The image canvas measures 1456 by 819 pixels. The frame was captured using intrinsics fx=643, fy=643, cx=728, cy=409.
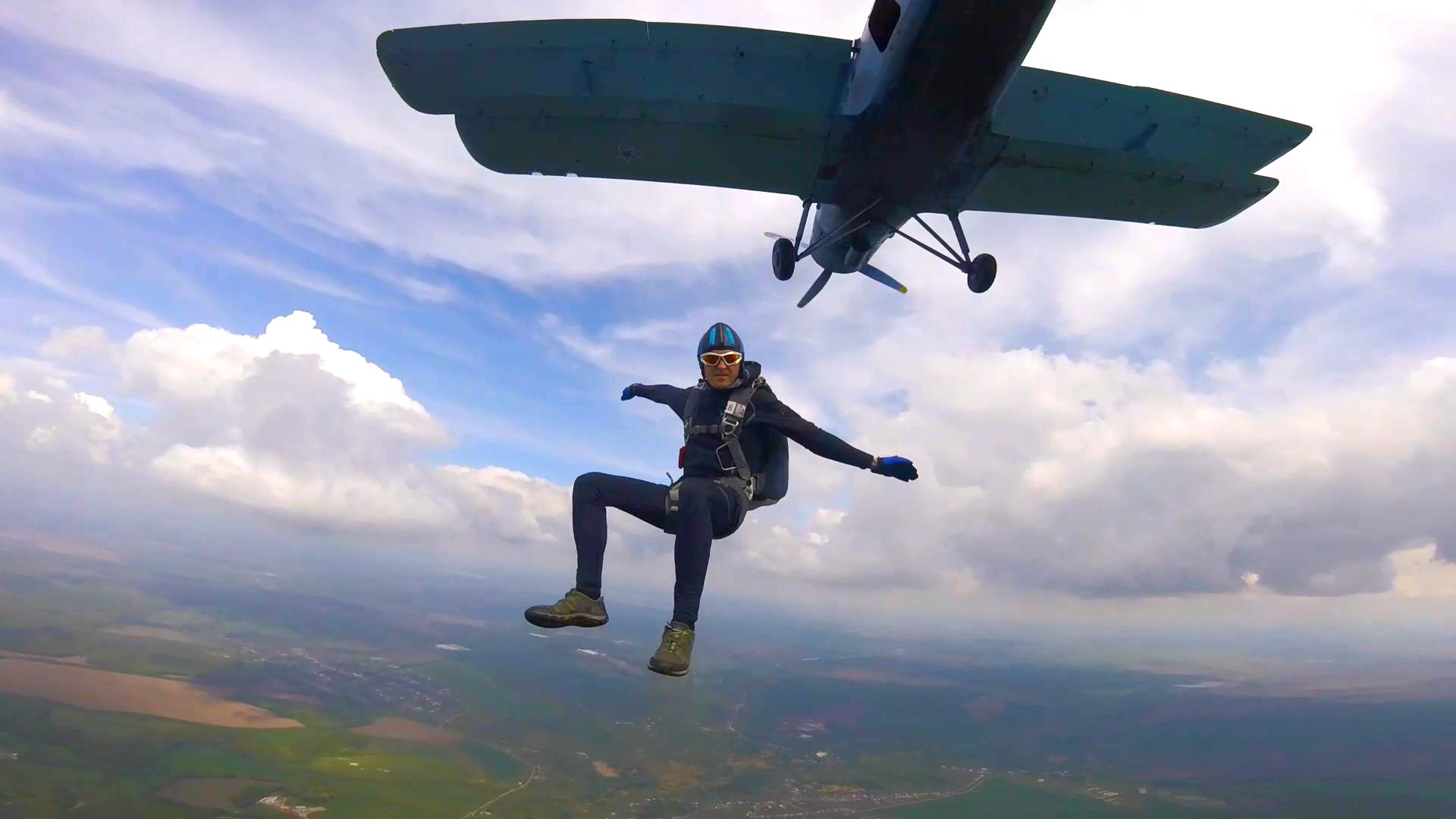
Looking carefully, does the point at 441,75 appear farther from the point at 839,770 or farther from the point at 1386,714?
the point at 1386,714

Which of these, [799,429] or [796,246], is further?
[796,246]

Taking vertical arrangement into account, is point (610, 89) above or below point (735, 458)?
above

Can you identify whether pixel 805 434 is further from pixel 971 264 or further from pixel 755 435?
pixel 971 264

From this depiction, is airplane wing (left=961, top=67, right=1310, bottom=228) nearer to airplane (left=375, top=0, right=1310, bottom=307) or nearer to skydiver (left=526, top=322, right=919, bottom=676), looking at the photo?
airplane (left=375, top=0, right=1310, bottom=307)

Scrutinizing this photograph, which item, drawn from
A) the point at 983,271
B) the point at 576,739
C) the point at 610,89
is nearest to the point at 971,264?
the point at 983,271

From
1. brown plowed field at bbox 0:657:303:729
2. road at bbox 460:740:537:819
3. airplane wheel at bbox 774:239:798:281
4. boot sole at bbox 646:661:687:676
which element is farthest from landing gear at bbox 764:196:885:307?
brown plowed field at bbox 0:657:303:729

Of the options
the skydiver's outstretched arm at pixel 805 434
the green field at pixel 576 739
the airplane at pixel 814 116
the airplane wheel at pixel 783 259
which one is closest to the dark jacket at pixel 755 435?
the skydiver's outstretched arm at pixel 805 434
